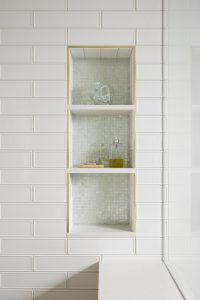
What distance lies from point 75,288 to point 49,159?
699 millimetres

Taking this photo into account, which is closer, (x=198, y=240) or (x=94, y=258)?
(x=198, y=240)

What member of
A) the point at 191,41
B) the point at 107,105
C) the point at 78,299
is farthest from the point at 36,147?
the point at 191,41

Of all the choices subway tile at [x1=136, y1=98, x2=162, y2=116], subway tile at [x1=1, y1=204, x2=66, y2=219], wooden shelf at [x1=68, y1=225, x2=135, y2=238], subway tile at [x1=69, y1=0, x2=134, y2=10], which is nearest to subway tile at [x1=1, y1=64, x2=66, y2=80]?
subway tile at [x1=69, y1=0, x2=134, y2=10]

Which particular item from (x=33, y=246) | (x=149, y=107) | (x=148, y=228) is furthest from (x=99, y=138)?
(x=33, y=246)

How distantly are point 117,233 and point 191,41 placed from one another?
1.02 metres

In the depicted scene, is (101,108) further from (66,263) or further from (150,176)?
(66,263)

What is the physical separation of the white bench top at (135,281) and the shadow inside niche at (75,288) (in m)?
0.12

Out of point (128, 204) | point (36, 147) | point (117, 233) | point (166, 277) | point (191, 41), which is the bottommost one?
point (166, 277)

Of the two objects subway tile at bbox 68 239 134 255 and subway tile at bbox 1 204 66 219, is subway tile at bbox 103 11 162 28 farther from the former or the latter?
subway tile at bbox 68 239 134 255

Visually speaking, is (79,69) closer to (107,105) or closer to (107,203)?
(107,105)

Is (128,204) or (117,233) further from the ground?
(128,204)

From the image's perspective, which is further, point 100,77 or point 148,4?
point 100,77

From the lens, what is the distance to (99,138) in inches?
76.2

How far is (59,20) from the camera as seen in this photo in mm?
1792
